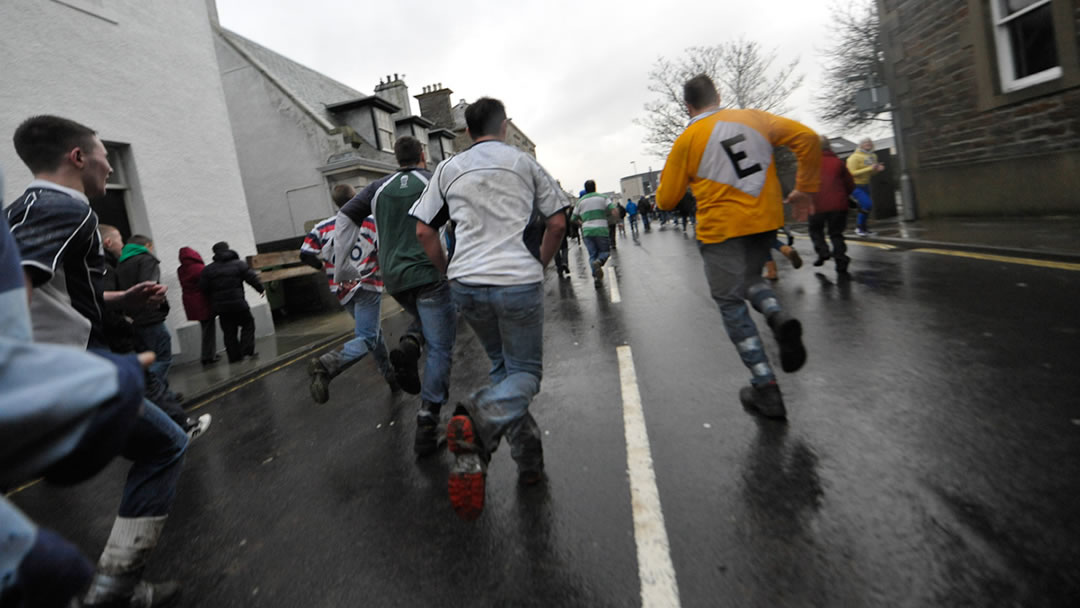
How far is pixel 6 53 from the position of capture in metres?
7.95

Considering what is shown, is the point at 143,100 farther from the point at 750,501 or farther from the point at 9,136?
the point at 750,501

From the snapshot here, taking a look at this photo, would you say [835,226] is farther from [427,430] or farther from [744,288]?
[427,430]

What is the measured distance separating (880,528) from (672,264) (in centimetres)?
1009

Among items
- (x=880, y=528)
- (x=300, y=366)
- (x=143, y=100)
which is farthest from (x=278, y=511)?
(x=143, y=100)

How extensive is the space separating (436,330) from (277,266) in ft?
37.0

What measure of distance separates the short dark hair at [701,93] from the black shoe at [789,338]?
1399mm

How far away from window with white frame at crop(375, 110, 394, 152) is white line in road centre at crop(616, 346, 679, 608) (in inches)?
824

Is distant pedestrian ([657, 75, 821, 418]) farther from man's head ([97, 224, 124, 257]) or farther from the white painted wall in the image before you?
the white painted wall

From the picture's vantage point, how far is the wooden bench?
39.7ft

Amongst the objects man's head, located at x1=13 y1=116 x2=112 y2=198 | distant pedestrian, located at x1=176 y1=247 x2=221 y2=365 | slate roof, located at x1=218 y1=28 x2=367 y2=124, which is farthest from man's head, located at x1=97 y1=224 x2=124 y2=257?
slate roof, located at x1=218 y1=28 x2=367 y2=124

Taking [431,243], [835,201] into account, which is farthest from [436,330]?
[835,201]

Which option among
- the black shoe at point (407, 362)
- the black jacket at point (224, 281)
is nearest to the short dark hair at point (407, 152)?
the black shoe at point (407, 362)

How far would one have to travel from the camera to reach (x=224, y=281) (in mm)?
8469

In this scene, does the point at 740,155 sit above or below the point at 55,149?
below
